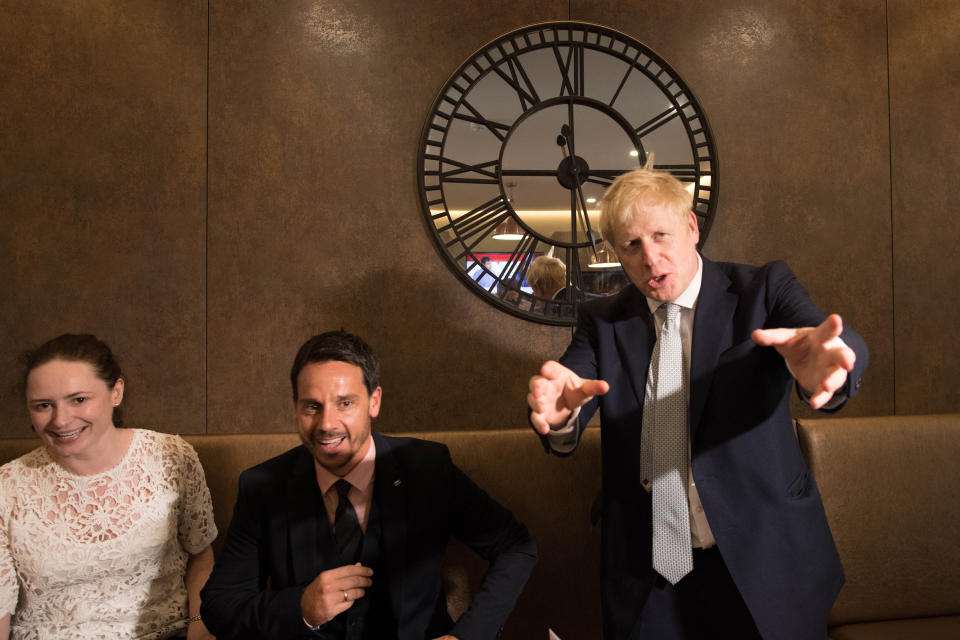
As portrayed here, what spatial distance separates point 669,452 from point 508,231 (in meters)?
1.22

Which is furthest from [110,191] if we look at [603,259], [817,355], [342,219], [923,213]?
[923,213]

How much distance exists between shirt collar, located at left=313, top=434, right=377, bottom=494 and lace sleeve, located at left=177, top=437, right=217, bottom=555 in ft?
1.43

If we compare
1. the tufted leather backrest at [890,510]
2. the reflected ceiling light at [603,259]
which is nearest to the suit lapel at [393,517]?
the reflected ceiling light at [603,259]

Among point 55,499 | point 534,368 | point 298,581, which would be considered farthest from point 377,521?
point 534,368

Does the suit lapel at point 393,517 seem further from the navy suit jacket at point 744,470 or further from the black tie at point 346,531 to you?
the navy suit jacket at point 744,470

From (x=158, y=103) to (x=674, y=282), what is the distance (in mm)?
1954

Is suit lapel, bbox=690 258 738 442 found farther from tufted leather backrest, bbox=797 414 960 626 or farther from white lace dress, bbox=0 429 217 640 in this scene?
white lace dress, bbox=0 429 217 640

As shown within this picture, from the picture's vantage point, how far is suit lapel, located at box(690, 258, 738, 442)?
1.37m

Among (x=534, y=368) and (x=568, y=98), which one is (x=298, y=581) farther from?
(x=568, y=98)

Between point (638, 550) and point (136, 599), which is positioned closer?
point (638, 550)

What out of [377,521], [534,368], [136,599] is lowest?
[136,599]

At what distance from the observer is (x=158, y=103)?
2.24m

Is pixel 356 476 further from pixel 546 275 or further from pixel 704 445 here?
pixel 546 275

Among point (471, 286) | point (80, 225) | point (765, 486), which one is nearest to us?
point (765, 486)
